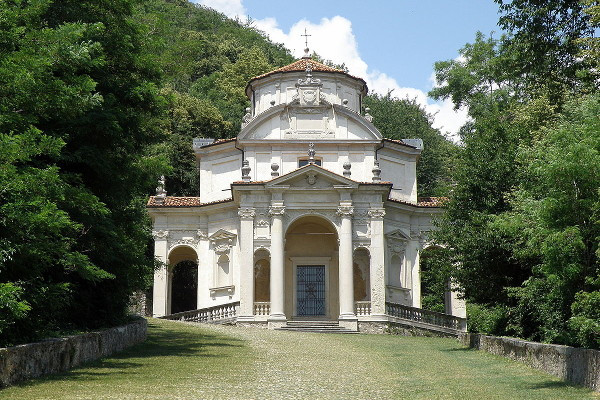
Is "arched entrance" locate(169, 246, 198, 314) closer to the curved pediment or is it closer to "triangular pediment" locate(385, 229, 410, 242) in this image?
the curved pediment

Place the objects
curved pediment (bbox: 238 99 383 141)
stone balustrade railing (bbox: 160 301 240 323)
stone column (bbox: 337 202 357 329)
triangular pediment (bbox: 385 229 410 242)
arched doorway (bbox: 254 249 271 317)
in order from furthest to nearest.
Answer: triangular pediment (bbox: 385 229 410 242)
curved pediment (bbox: 238 99 383 141)
arched doorway (bbox: 254 249 271 317)
stone balustrade railing (bbox: 160 301 240 323)
stone column (bbox: 337 202 357 329)

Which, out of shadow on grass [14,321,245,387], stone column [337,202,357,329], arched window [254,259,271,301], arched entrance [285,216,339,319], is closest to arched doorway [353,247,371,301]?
arched entrance [285,216,339,319]

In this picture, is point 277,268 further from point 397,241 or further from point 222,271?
point 397,241

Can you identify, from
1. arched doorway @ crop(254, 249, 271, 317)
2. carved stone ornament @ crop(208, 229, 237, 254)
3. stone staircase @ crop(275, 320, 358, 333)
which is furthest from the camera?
carved stone ornament @ crop(208, 229, 237, 254)

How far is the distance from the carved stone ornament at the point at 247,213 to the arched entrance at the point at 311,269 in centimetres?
314

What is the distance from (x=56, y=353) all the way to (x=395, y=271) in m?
29.7

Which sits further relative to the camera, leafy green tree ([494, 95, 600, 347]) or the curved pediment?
the curved pediment

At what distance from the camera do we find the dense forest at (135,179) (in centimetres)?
1402

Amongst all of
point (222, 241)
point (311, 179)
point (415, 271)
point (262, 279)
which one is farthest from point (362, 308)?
point (222, 241)

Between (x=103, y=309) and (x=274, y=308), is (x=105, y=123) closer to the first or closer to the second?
(x=103, y=309)

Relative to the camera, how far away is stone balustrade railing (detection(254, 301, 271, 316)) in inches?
1490

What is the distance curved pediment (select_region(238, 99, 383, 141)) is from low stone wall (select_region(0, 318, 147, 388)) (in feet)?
75.3

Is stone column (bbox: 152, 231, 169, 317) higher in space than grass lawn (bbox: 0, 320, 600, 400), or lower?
higher

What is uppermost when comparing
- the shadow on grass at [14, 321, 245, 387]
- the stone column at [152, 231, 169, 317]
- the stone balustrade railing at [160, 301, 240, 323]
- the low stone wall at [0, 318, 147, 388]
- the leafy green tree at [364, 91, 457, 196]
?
the leafy green tree at [364, 91, 457, 196]
